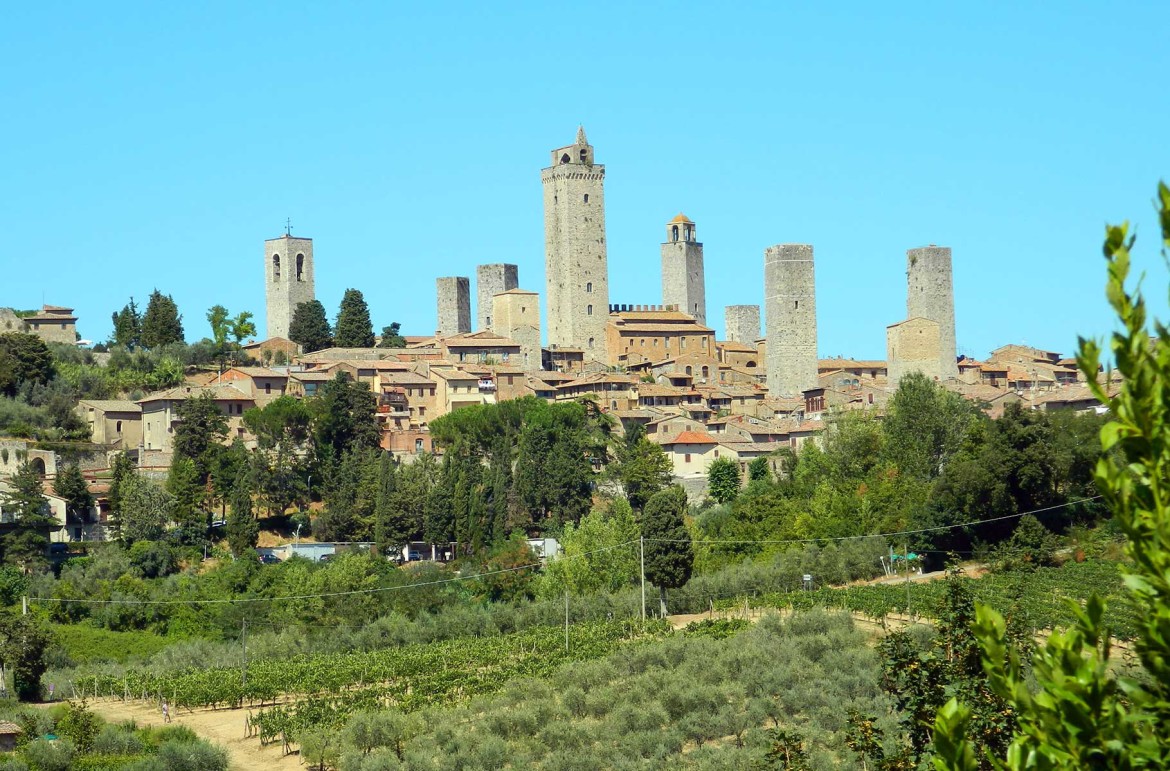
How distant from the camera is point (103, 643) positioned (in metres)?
39.5

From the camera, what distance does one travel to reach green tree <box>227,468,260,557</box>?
46.2m

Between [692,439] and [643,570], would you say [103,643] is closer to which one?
[643,570]

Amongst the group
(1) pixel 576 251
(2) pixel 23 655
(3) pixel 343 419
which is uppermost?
(1) pixel 576 251

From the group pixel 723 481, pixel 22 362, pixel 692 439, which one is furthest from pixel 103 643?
pixel 692 439

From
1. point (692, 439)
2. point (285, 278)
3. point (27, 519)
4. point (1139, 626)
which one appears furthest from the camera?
point (285, 278)

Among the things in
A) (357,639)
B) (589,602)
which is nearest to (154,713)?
(357,639)

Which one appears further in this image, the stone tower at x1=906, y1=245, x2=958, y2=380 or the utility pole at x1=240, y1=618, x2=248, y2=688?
the stone tower at x1=906, y1=245, x2=958, y2=380

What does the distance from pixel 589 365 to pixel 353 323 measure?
1059cm

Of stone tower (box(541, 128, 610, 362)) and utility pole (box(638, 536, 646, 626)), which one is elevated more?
stone tower (box(541, 128, 610, 362))

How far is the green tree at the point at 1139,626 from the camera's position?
4609mm

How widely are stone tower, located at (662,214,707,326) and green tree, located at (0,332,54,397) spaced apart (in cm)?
3834

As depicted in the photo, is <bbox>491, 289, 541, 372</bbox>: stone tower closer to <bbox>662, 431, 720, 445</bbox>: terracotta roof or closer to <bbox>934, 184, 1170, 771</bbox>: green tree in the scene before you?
<bbox>662, 431, 720, 445</bbox>: terracotta roof

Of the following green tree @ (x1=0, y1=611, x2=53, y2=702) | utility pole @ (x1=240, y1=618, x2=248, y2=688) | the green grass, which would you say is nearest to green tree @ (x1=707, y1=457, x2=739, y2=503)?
utility pole @ (x1=240, y1=618, x2=248, y2=688)

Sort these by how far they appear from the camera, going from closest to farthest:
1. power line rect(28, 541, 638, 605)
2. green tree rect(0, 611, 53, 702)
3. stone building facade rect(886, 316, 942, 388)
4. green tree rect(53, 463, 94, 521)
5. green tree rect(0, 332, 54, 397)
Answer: green tree rect(0, 611, 53, 702) → power line rect(28, 541, 638, 605) → green tree rect(53, 463, 94, 521) → green tree rect(0, 332, 54, 397) → stone building facade rect(886, 316, 942, 388)
